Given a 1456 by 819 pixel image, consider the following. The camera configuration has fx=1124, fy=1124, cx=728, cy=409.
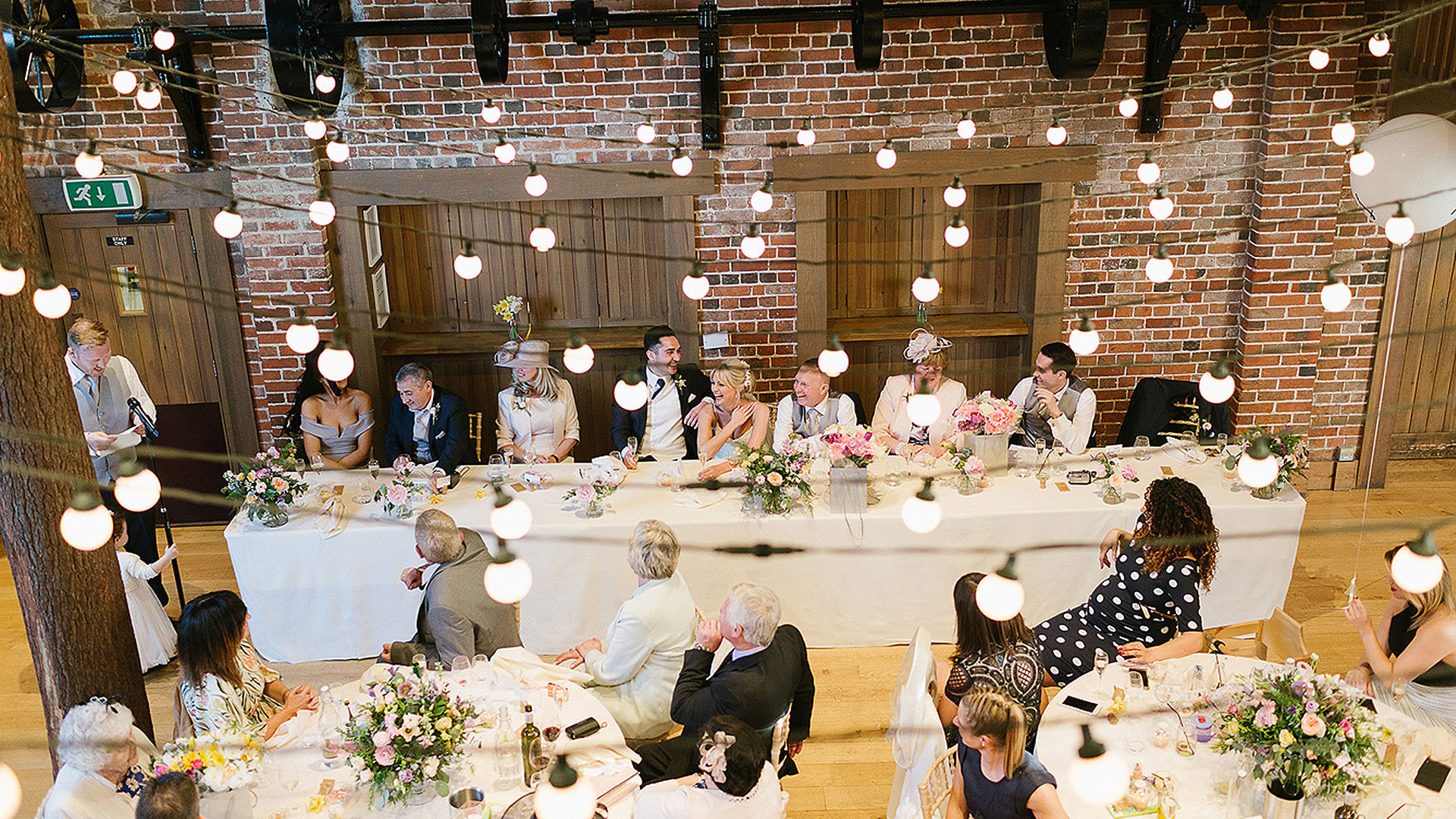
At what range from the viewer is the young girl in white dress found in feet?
15.9

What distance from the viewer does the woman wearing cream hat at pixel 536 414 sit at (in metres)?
5.85

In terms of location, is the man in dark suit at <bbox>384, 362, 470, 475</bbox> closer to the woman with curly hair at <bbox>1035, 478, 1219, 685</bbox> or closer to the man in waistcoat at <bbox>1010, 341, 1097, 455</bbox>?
the man in waistcoat at <bbox>1010, 341, 1097, 455</bbox>

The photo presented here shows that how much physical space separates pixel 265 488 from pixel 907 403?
2.98 metres

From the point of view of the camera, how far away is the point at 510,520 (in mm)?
3102

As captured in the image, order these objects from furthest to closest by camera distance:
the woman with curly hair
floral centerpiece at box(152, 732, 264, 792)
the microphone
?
the microphone → the woman with curly hair → floral centerpiece at box(152, 732, 264, 792)

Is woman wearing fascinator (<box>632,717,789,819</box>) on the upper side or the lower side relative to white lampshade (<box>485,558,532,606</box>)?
lower

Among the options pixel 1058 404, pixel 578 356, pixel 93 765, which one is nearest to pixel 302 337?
pixel 578 356

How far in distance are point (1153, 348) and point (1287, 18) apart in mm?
1870

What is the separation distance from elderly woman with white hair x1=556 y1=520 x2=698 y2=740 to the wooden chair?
106cm

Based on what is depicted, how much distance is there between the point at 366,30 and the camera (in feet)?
18.4

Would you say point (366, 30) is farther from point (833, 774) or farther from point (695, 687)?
point (833, 774)

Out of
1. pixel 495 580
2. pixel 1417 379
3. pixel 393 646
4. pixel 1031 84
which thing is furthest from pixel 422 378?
pixel 1417 379

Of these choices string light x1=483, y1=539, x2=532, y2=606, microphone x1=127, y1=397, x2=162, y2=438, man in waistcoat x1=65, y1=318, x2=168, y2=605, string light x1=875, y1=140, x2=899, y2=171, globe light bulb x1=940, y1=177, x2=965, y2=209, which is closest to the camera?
string light x1=483, y1=539, x2=532, y2=606

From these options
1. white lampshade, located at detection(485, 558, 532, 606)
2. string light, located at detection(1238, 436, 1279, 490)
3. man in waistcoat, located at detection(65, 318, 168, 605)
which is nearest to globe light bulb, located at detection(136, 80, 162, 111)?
man in waistcoat, located at detection(65, 318, 168, 605)
